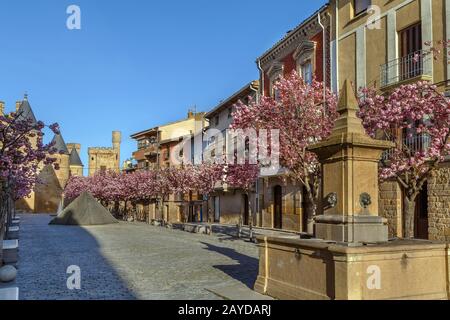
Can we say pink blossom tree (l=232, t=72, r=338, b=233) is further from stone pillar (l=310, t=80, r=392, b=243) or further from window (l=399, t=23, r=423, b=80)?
stone pillar (l=310, t=80, r=392, b=243)

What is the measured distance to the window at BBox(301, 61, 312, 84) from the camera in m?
25.3

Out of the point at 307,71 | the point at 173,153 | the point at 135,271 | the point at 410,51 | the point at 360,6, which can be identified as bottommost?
the point at 135,271

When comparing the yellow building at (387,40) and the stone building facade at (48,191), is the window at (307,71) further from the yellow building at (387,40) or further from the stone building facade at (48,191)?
the stone building facade at (48,191)

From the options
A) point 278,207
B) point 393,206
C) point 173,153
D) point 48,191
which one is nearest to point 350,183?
point 393,206

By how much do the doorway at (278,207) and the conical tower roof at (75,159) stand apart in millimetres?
71925

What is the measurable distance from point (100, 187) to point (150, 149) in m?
7.80

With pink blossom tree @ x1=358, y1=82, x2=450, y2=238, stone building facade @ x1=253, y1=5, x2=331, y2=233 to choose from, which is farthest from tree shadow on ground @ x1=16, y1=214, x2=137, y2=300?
stone building facade @ x1=253, y1=5, x2=331, y2=233

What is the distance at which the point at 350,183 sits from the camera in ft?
24.9

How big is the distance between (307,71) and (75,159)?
7870 cm

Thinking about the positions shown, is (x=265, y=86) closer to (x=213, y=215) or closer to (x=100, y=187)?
(x=213, y=215)

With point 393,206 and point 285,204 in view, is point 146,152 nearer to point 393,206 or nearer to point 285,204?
point 285,204

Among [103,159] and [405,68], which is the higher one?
[103,159]

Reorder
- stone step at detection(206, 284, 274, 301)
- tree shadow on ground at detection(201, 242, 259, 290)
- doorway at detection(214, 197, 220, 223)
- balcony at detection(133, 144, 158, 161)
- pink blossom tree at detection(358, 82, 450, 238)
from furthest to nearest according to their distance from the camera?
balcony at detection(133, 144, 158, 161) → doorway at detection(214, 197, 220, 223) → pink blossom tree at detection(358, 82, 450, 238) → tree shadow on ground at detection(201, 242, 259, 290) → stone step at detection(206, 284, 274, 301)
